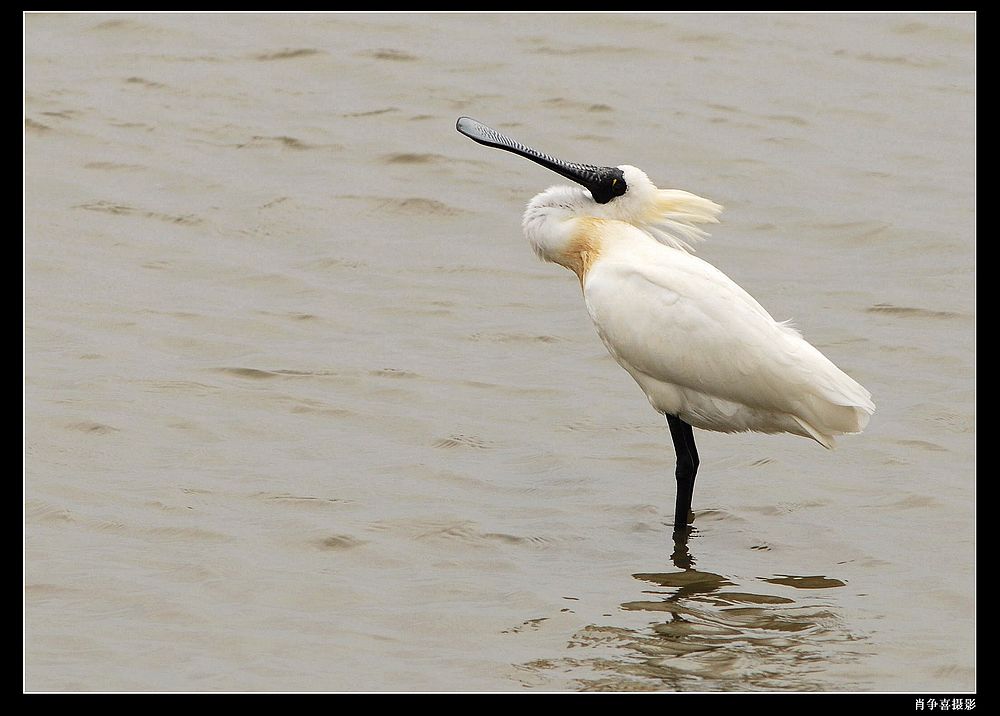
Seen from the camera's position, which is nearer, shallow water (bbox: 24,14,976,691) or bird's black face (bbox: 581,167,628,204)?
shallow water (bbox: 24,14,976,691)

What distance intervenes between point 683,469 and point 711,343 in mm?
658

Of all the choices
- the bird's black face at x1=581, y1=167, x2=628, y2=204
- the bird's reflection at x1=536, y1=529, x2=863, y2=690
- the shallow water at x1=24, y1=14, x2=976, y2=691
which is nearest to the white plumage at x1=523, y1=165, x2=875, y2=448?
the bird's black face at x1=581, y1=167, x2=628, y2=204

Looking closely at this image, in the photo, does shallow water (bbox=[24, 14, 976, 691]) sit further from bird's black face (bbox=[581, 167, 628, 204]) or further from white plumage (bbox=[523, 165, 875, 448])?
bird's black face (bbox=[581, 167, 628, 204])

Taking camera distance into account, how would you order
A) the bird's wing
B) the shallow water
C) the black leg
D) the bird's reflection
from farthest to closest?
the black leg < the bird's wing < the shallow water < the bird's reflection

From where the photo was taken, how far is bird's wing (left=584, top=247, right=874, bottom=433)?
711 centimetres

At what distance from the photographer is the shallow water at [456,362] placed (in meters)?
6.28

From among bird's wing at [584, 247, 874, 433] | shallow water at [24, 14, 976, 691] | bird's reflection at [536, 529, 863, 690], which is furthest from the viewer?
bird's wing at [584, 247, 874, 433]

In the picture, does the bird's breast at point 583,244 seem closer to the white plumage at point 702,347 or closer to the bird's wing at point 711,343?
the white plumage at point 702,347

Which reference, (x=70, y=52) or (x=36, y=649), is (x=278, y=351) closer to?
(x=36, y=649)

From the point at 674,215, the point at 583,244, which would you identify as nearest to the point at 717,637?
the point at 583,244

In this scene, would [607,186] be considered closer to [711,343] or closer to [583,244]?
[583,244]

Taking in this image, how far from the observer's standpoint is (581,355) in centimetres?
973

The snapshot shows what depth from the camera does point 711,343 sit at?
7160 mm

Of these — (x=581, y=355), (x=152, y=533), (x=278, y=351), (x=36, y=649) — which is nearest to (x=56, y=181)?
(x=278, y=351)
